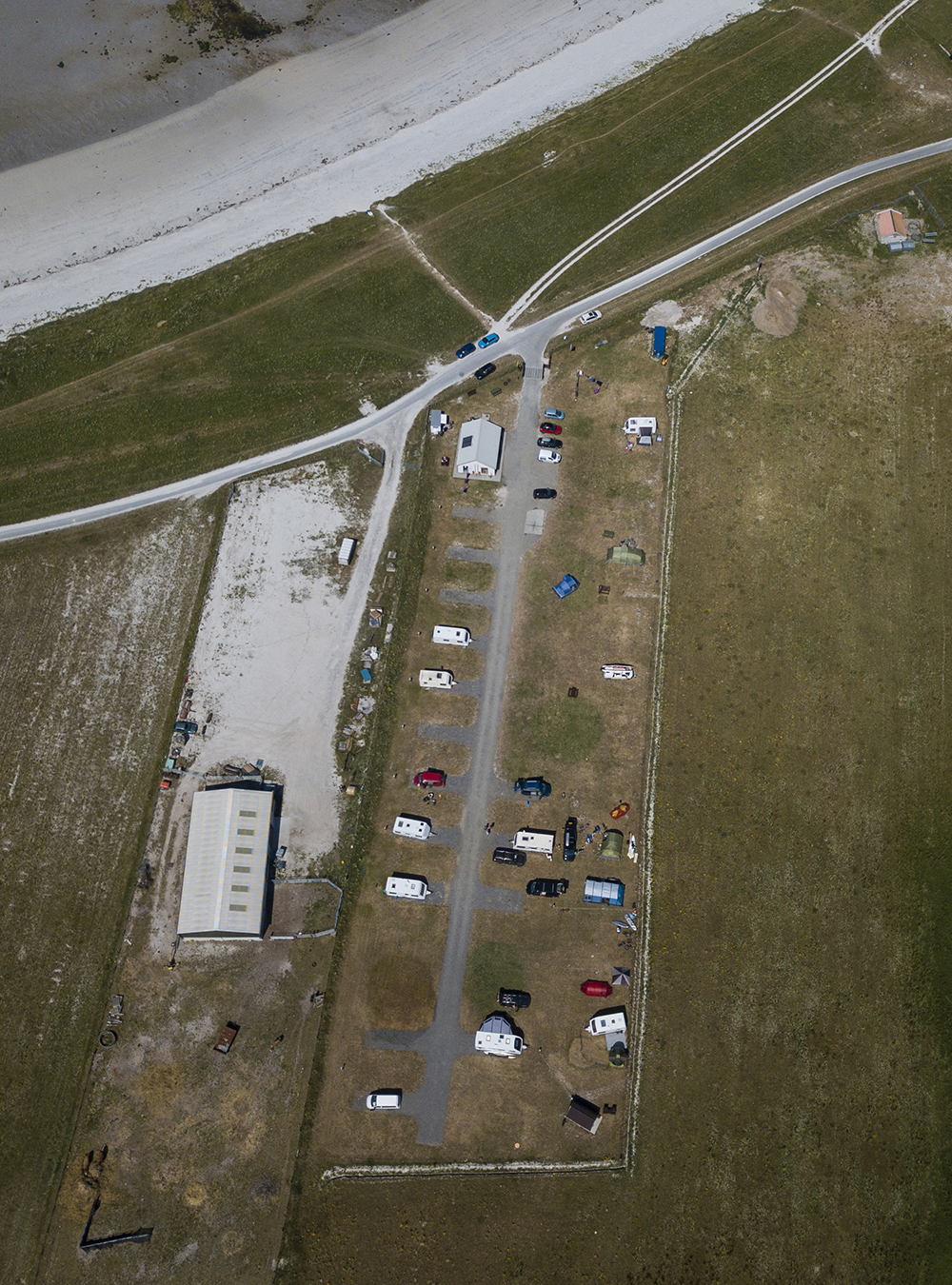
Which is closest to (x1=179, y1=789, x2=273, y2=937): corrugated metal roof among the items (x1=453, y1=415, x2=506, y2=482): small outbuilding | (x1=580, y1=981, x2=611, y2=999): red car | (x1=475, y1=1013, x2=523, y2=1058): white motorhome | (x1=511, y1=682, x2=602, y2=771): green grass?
(x1=475, y1=1013, x2=523, y2=1058): white motorhome

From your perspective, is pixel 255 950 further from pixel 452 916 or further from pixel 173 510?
pixel 173 510

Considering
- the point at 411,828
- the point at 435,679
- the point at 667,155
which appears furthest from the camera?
the point at 667,155

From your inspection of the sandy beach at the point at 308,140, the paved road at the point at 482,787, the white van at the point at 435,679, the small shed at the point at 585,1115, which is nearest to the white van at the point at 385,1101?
the paved road at the point at 482,787

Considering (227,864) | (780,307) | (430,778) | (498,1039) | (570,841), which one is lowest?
(498,1039)

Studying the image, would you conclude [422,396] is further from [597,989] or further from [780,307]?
[597,989]

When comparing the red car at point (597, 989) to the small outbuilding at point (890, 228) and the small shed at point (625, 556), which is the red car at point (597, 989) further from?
the small outbuilding at point (890, 228)

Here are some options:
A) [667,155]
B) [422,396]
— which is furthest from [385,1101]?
[667,155]

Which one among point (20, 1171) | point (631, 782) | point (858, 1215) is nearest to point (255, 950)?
point (20, 1171)

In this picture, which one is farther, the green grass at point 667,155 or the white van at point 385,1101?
the green grass at point 667,155
